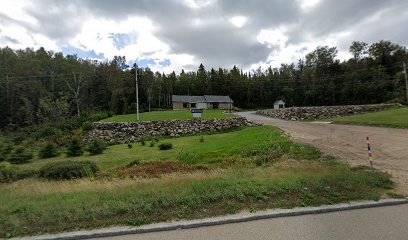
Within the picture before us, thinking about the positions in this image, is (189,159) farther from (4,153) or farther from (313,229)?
(4,153)

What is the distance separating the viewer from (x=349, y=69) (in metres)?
71.6

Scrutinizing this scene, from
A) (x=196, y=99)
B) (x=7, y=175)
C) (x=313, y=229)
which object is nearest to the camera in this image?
(x=313, y=229)

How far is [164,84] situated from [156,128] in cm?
5635

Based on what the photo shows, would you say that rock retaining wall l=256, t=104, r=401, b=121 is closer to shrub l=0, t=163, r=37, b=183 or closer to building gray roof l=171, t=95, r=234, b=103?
shrub l=0, t=163, r=37, b=183

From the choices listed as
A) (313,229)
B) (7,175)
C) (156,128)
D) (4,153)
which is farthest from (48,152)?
(313,229)

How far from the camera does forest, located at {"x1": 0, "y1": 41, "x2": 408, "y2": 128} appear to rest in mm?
58938

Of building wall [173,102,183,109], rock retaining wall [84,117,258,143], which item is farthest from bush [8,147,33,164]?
building wall [173,102,183,109]

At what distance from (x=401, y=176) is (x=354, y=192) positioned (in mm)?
2621

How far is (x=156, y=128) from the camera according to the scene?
30.7m

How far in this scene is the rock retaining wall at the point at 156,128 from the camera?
29.8 m

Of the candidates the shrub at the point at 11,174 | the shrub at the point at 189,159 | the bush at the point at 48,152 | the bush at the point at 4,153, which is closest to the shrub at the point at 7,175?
the shrub at the point at 11,174

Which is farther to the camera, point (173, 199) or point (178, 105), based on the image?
point (178, 105)

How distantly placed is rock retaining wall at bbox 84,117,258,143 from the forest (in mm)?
19589

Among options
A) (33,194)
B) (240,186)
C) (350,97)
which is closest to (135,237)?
(240,186)
